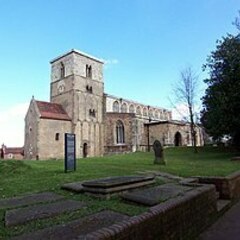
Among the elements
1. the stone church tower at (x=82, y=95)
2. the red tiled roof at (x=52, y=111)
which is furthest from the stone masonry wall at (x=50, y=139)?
the stone church tower at (x=82, y=95)

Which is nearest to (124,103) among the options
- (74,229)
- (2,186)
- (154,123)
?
(154,123)

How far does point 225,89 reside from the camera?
29.5 meters

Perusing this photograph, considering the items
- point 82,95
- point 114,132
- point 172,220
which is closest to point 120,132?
point 114,132

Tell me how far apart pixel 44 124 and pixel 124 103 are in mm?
22185

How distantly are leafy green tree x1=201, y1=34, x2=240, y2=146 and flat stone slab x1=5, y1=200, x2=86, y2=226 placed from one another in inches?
928

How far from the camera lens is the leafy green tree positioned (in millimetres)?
28422

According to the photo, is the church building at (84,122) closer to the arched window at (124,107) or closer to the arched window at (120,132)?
the arched window at (120,132)

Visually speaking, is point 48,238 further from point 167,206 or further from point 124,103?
point 124,103

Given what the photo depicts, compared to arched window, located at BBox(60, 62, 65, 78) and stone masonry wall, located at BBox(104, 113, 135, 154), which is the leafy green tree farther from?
arched window, located at BBox(60, 62, 65, 78)

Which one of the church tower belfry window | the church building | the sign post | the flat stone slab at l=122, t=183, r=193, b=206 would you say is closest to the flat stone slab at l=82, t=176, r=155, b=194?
the flat stone slab at l=122, t=183, r=193, b=206

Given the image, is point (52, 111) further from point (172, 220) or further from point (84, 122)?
point (172, 220)

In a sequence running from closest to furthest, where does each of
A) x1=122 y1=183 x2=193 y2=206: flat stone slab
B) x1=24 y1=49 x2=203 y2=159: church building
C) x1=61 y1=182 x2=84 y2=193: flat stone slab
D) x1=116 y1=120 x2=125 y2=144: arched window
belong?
x1=122 y1=183 x2=193 y2=206: flat stone slab < x1=61 y1=182 x2=84 y2=193: flat stone slab < x1=24 y1=49 x2=203 y2=159: church building < x1=116 y1=120 x2=125 y2=144: arched window

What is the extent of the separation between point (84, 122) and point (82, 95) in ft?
15.3

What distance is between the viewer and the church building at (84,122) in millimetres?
53219
